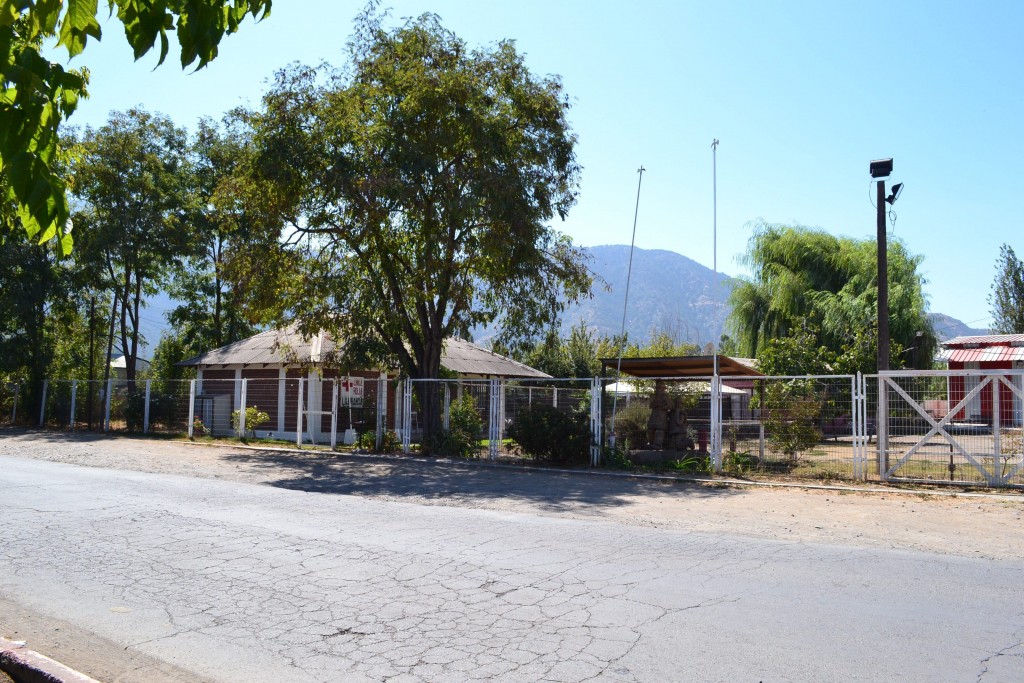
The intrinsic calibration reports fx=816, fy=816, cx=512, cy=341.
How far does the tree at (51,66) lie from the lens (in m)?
2.78

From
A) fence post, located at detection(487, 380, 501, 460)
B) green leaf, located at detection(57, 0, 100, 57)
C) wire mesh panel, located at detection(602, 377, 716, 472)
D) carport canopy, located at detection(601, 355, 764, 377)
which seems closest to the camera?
green leaf, located at detection(57, 0, 100, 57)

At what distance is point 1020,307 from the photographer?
45.1m

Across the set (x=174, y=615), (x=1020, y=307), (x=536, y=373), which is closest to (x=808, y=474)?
(x=174, y=615)

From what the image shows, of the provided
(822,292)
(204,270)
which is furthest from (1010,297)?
(204,270)

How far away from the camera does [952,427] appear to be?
14.9 meters

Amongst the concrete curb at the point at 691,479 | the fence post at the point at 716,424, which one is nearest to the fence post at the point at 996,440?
the concrete curb at the point at 691,479

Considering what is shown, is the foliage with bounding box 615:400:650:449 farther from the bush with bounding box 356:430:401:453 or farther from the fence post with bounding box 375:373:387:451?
the fence post with bounding box 375:373:387:451

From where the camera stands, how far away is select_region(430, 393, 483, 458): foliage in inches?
826

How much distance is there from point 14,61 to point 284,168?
17859 mm

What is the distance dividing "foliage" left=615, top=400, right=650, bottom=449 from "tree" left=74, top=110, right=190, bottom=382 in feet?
69.6

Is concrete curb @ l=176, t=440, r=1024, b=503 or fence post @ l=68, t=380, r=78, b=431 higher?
fence post @ l=68, t=380, r=78, b=431

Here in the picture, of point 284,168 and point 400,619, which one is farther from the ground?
point 284,168

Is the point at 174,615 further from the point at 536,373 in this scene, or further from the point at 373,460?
the point at 536,373

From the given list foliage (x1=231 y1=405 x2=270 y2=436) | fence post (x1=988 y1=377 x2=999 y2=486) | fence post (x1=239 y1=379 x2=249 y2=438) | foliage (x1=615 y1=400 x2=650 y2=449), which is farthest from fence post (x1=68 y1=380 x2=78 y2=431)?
fence post (x1=988 y1=377 x2=999 y2=486)
